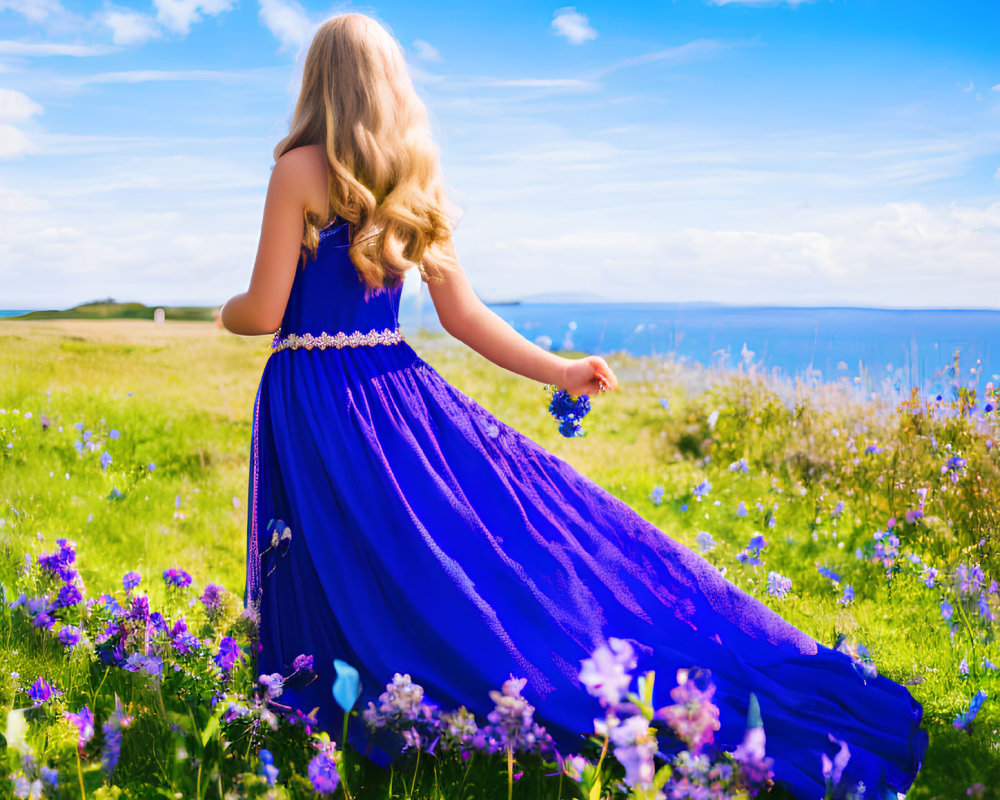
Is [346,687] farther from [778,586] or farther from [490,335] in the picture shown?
[778,586]

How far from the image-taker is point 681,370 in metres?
8.20

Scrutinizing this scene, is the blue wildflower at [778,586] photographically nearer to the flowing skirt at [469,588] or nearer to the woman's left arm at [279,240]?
the flowing skirt at [469,588]

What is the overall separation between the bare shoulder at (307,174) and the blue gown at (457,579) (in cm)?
10

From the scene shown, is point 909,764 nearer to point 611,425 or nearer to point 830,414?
point 830,414

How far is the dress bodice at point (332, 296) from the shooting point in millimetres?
2689

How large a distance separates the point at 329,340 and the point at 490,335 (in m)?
0.58

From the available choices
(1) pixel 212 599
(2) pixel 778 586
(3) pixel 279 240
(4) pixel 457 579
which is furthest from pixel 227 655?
(2) pixel 778 586

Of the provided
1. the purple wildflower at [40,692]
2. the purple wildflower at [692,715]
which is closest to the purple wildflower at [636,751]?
the purple wildflower at [692,715]

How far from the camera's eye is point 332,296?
2.73 m

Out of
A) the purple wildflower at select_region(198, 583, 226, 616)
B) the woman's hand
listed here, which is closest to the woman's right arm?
the woman's hand

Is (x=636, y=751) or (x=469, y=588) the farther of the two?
(x=469, y=588)

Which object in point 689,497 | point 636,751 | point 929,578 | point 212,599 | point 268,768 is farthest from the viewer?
point 689,497

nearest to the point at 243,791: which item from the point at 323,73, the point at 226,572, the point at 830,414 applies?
the point at 323,73

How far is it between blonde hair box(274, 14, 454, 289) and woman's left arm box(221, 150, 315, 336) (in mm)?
53
